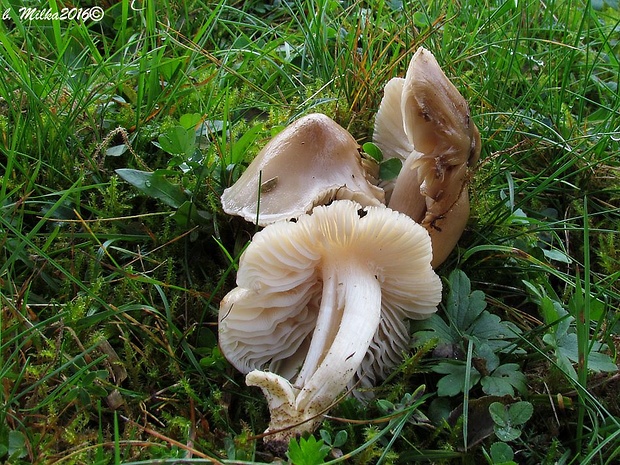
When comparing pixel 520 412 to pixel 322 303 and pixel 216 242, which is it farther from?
pixel 216 242

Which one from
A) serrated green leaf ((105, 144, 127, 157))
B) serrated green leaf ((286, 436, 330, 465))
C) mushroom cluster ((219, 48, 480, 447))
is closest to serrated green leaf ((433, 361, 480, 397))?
mushroom cluster ((219, 48, 480, 447))

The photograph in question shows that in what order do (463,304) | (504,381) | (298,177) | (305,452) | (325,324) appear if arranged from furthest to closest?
1. (298,177)
2. (463,304)
3. (325,324)
4. (504,381)
5. (305,452)

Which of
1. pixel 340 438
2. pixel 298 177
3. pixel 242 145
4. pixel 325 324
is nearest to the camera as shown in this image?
pixel 340 438

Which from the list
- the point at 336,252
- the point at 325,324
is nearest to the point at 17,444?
the point at 325,324

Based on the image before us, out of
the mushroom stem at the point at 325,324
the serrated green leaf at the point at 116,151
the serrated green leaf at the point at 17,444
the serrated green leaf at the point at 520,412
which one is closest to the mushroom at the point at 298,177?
the mushroom stem at the point at 325,324

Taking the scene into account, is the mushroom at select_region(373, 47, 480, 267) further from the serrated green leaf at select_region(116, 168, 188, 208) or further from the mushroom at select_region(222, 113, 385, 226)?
the serrated green leaf at select_region(116, 168, 188, 208)

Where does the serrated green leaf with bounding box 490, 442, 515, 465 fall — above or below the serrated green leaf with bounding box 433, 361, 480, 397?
below

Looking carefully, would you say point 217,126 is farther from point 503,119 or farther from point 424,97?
point 503,119

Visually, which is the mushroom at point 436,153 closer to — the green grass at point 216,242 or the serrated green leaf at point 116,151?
the green grass at point 216,242
